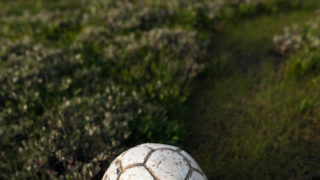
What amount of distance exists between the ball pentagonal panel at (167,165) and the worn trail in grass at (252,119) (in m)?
1.15

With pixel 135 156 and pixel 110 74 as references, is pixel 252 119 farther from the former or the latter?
pixel 110 74

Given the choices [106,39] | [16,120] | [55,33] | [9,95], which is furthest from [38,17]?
[16,120]

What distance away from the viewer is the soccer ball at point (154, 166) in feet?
9.68

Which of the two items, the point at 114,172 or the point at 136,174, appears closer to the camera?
the point at 136,174

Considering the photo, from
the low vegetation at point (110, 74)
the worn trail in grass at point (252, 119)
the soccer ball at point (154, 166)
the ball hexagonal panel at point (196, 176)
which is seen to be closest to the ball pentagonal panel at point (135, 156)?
the soccer ball at point (154, 166)

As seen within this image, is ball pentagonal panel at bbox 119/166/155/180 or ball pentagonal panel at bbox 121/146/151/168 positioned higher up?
ball pentagonal panel at bbox 121/146/151/168

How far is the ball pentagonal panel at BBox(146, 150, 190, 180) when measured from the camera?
9.66 feet

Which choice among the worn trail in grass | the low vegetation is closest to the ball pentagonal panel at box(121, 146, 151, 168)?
the low vegetation

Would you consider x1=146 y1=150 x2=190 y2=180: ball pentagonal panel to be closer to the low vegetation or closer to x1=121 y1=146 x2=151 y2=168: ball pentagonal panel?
x1=121 y1=146 x2=151 y2=168: ball pentagonal panel

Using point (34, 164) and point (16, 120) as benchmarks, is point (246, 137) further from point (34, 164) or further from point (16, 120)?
point (16, 120)

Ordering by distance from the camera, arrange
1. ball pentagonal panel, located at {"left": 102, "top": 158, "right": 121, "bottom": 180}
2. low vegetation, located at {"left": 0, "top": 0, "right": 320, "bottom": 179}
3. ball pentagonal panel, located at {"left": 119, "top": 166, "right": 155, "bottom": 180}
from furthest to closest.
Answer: low vegetation, located at {"left": 0, "top": 0, "right": 320, "bottom": 179}, ball pentagonal panel, located at {"left": 102, "top": 158, "right": 121, "bottom": 180}, ball pentagonal panel, located at {"left": 119, "top": 166, "right": 155, "bottom": 180}

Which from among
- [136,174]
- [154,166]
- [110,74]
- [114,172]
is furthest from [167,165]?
[110,74]

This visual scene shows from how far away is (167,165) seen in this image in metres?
3.02

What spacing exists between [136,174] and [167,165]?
0.32 meters
